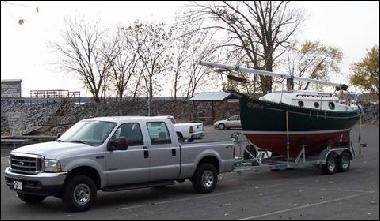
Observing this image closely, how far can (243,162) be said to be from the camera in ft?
54.1

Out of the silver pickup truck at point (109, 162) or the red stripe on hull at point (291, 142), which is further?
the red stripe on hull at point (291, 142)

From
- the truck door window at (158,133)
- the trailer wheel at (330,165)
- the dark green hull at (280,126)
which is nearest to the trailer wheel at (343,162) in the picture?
the trailer wheel at (330,165)

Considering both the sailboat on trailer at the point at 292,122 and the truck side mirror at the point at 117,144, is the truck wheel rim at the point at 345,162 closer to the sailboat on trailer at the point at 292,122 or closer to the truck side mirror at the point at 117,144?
the sailboat on trailer at the point at 292,122

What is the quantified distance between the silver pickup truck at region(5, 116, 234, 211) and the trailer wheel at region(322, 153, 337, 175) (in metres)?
4.83

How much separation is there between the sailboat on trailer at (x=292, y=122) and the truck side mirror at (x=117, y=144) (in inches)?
256

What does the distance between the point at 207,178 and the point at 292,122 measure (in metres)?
5.08

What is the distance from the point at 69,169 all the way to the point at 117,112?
134ft

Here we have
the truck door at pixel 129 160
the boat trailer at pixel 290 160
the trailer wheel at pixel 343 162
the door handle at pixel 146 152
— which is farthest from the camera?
the trailer wheel at pixel 343 162

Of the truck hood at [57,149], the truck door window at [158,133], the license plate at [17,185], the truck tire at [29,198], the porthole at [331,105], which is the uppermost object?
the porthole at [331,105]

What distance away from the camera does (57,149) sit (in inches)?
453

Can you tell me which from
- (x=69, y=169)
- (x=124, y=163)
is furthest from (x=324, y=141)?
(x=69, y=169)

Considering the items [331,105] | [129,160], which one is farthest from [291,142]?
[129,160]

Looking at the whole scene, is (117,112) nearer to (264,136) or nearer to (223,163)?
(264,136)

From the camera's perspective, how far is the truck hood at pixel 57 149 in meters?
11.3
